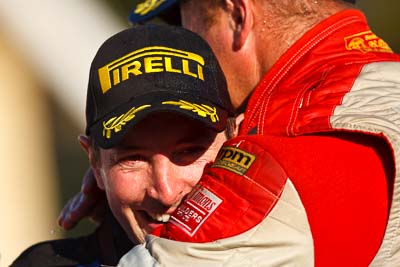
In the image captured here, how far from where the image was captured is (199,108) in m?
2.28

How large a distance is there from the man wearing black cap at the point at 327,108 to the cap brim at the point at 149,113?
0.10m

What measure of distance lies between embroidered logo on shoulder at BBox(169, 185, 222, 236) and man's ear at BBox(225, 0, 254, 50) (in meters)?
0.63

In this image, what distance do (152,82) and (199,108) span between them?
0.43 ft

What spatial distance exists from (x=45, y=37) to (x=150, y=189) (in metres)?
3.25

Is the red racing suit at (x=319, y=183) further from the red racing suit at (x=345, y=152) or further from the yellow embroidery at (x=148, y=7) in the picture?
the yellow embroidery at (x=148, y=7)

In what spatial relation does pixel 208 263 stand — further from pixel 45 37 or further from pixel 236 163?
pixel 45 37

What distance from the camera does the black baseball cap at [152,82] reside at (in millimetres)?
2268

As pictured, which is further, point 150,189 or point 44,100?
point 44,100

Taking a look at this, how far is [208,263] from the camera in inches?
78.2

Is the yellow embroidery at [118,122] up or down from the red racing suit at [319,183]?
up

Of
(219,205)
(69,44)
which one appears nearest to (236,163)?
(219,205)

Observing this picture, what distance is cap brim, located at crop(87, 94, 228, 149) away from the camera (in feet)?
7.36

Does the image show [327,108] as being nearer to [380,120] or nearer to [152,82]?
[380,120]

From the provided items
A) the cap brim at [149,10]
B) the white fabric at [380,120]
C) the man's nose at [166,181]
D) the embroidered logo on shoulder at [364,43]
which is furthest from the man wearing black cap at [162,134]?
the cap brim at [149,10]
